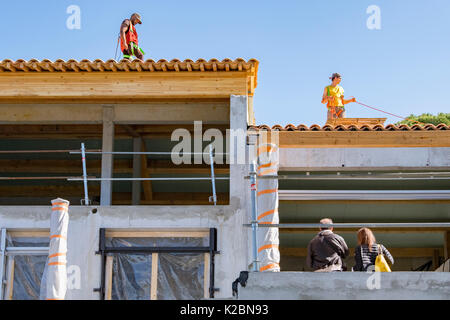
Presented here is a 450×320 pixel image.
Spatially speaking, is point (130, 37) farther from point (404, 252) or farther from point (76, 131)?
point (404, 252)

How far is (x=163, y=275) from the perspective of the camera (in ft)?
36.6

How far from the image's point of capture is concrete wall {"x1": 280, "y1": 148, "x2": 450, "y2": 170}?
11734 mm

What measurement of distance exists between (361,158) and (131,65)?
4227 mm

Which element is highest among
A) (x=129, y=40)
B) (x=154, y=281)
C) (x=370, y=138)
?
(x=129, y=40)

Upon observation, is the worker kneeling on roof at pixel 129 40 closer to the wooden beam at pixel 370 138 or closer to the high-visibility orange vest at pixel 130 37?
the high-visibility orange vest at pixel 130 37

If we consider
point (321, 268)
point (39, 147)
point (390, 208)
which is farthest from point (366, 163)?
point (39, 147)

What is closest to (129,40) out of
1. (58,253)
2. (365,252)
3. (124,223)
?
(124,223)

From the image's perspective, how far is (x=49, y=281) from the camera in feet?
28.6

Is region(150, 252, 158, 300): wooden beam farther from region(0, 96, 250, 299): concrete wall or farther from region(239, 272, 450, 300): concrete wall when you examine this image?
region(239, 272, 450, 300): concrete wall
